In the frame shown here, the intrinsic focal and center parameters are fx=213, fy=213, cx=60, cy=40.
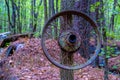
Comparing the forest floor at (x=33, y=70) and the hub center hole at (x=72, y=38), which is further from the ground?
the hub center hole at (x=72, y=38)

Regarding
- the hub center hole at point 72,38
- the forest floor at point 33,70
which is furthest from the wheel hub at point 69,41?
the forest floor at point 33,70

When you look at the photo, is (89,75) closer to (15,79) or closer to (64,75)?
(64,75)

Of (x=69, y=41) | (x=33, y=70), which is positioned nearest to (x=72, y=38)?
(x=69, y=41)

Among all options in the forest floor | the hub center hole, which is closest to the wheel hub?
the hub center hole

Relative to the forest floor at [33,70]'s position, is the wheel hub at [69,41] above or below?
above

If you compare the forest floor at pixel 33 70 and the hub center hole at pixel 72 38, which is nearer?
the hub center hole at pixel 72 38

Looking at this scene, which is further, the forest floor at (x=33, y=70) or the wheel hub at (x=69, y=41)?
the forest floor at (x=33, y=70)

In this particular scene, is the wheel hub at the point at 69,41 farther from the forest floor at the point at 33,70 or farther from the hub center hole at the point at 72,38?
the forest floor at the point at 33,70

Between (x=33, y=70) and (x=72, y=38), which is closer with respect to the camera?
(x=72, y=38)

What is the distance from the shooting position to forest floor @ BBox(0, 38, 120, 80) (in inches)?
233

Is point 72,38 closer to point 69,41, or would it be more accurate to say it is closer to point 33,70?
point 69,41

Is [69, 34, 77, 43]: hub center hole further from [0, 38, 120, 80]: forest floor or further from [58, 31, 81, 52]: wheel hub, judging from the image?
[0, 38, 120, 80]: forest floor

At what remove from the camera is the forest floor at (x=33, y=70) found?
591 centimetres

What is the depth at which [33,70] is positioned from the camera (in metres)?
6.45
